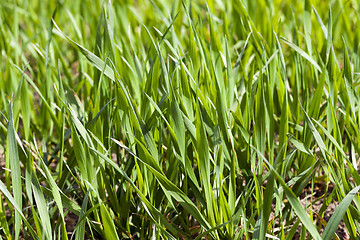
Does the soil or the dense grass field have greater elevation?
the dense grass field

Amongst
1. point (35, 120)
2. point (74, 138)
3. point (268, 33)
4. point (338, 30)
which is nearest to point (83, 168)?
point (74, 138)

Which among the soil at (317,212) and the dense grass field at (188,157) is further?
the soil at (317,212)

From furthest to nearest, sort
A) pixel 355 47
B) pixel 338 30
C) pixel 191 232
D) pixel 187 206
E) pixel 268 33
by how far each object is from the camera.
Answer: pixel 338 30 → pixel 268 33 → pixel 355 47 → pixel 191 232 → pixel 187 206

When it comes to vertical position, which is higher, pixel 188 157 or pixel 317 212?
pixel 188 157

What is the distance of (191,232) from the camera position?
0.96m

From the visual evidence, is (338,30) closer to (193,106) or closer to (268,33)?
(268,33)

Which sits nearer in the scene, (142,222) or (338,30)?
(142,222)

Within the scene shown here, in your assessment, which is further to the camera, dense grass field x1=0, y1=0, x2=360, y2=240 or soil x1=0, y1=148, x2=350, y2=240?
soil x1=0, y1=148, x2=350, y2=240

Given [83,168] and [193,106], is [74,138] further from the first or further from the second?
[193,106]

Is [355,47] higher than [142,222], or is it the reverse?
[355,47]

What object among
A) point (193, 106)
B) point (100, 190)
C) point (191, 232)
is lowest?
point (191, 232)

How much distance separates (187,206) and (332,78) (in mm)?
454

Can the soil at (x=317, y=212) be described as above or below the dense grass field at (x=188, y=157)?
below

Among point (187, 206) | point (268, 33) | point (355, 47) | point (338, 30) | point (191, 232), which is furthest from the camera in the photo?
point (338, 30)
